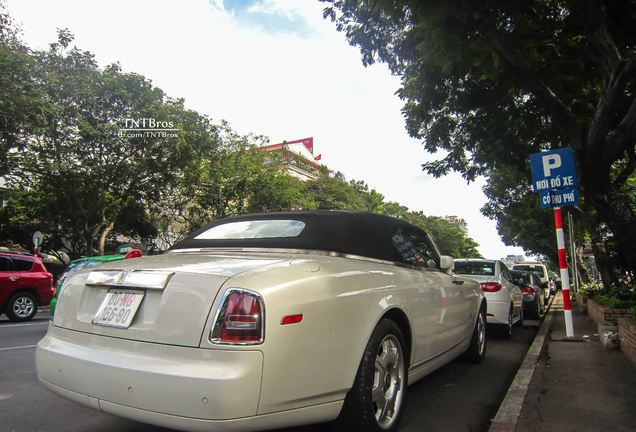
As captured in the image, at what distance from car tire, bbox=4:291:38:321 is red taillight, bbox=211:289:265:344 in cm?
1098

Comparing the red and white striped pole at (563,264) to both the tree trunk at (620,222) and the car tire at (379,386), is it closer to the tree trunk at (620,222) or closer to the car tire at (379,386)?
the tree trunk at (620,222)

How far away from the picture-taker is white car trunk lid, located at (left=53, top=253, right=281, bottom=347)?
2.40 meters

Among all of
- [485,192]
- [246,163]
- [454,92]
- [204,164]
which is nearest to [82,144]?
[204,164]

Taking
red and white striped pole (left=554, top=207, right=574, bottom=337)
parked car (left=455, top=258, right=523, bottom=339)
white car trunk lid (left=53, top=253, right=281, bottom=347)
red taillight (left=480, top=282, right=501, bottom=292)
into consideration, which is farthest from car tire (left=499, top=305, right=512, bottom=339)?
white car trunk lid (left=53, top=253, right=281, bottom=347)

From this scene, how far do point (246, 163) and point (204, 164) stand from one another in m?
3.02

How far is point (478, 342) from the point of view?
5.62 metres

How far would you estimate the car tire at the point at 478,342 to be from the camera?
18.1ft

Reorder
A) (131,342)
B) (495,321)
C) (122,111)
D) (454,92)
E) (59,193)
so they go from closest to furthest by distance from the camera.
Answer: (131,342)
(495,321)
(454,92)
(122,111)
(59,193)

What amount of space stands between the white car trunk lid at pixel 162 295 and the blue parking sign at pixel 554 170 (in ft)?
18.5

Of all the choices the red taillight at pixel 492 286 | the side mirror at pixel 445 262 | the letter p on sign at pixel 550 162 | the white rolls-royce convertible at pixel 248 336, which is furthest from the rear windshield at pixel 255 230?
the red taillight at pixel 492 286

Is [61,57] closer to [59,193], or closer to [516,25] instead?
[59,193]

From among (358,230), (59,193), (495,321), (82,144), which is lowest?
(495,321)

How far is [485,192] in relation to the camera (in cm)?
2962

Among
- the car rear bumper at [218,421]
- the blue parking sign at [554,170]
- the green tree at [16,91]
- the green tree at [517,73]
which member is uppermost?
the green tree at [16,91]
